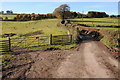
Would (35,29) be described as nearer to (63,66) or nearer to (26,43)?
(26,43)

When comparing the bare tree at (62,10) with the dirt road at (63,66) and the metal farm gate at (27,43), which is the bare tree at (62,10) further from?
the dirt road at (63,66)

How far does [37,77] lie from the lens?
22.7ft

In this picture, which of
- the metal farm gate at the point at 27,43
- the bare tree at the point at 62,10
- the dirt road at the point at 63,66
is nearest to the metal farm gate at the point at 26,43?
the metal farm gate at the point at 27,43

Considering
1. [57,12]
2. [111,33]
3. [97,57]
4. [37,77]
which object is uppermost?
[57,12]

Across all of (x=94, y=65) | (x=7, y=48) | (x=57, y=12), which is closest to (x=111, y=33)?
(x=94, y=65)

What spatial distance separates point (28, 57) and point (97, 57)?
6205mm

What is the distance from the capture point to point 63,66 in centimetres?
838

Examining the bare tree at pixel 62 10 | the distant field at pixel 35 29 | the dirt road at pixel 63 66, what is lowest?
the dirt road at pixel 63 66

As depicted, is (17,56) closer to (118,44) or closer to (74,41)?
(74,41)

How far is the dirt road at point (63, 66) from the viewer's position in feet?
23.5

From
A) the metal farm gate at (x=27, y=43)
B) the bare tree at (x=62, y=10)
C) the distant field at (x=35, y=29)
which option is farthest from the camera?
the bare tree at (x=62, y=10)

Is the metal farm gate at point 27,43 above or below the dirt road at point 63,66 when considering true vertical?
above

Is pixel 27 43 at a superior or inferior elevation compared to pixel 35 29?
inferior

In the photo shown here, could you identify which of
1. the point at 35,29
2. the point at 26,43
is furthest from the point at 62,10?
the point at 26,43
